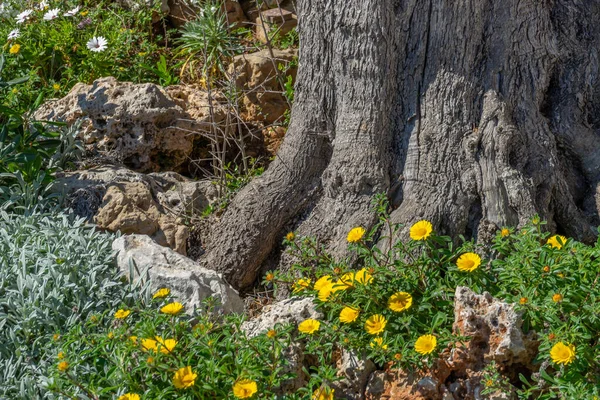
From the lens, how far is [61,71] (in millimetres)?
6672

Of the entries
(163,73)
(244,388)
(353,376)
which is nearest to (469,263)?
(353,376)

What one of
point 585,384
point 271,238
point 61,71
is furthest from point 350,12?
point 61,71

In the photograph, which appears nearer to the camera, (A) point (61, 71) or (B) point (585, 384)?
(B) point (585, 384)

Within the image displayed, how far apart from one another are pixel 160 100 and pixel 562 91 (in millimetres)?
2685

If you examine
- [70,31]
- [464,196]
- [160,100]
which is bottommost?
[464,196]

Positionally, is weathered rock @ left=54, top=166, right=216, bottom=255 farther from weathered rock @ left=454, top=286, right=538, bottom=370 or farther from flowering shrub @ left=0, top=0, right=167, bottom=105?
weathered rock @ left=454, top=286, right=538, bottom=370

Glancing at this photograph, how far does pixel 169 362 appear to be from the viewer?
3.11 m

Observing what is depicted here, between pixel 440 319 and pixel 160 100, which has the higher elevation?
pixel 160 100

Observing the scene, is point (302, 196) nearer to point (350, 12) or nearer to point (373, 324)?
point (350, 12)

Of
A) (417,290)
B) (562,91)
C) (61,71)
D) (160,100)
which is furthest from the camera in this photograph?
(61,71)

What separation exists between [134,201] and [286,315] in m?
1.60

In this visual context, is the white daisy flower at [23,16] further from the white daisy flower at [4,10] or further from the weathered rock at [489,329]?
the weathered rock at [489,329]

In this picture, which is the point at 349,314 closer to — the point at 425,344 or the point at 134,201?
the point at 425,344

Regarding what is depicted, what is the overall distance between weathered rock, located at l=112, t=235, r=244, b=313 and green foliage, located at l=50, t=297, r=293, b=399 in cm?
43
